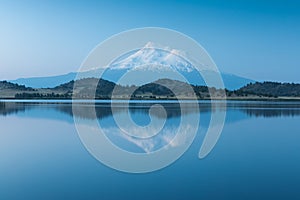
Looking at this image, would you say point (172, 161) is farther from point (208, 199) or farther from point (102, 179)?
point (208, 199)

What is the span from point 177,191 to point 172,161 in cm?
435

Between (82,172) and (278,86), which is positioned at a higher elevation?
(278,86)

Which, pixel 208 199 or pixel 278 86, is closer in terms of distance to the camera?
pixel 208 199

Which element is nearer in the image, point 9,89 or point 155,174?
point 155,174

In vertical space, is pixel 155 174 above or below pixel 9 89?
below

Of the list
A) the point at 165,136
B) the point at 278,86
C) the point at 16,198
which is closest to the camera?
the point at 16,198

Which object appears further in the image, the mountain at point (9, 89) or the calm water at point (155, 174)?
the mountain at point (9, 89)

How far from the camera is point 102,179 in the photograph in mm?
10766

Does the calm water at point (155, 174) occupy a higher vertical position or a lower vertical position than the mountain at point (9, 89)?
lower

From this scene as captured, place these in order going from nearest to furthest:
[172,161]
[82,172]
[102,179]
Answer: [102,179] → [82,172] → [172,161]

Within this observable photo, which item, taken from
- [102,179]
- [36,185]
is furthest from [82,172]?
[36,185]

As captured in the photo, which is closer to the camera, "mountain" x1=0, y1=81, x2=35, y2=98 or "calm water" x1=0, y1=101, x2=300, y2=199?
"calm water" x1=0, y1=101, x2=300, y2=199

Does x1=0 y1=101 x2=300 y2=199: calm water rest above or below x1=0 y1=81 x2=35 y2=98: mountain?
below

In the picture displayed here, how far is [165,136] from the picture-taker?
20.7m
